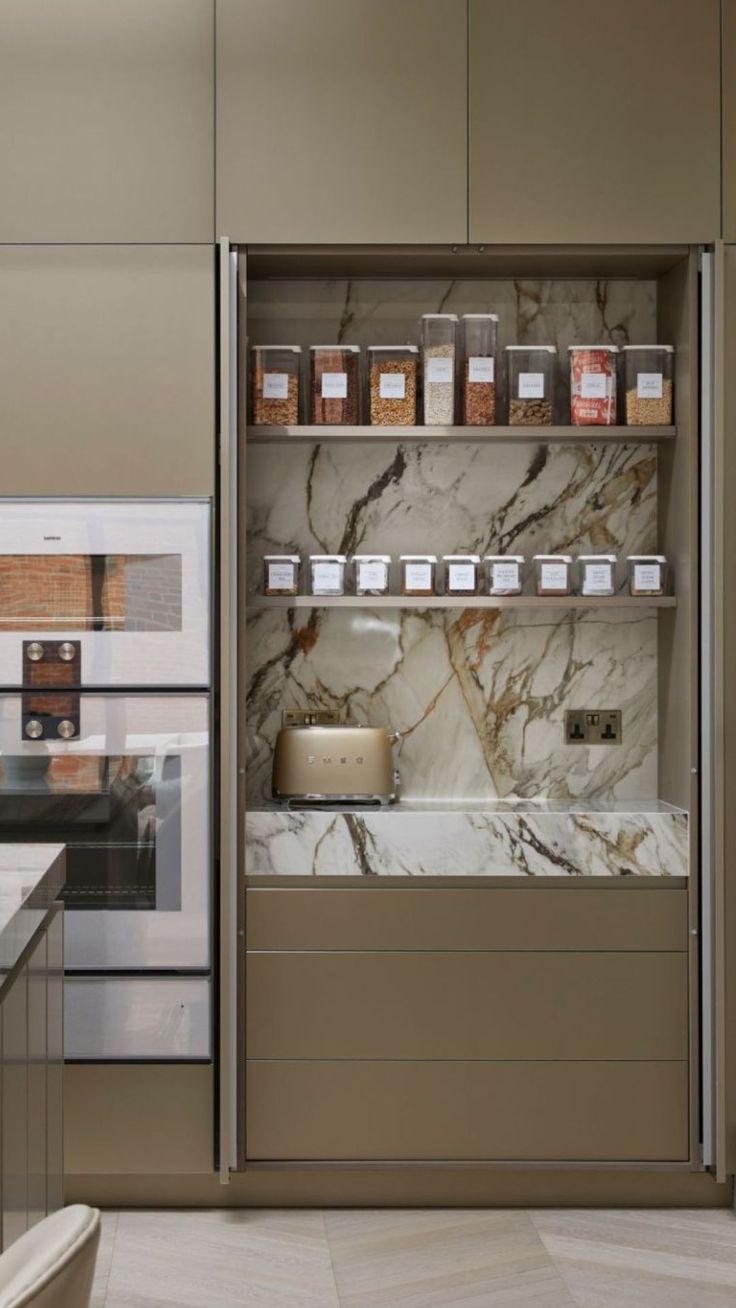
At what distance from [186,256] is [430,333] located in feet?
2.05

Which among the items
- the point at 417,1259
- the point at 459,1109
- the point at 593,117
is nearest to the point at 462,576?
the point at 593,117

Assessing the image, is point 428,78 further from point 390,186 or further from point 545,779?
point 545,779

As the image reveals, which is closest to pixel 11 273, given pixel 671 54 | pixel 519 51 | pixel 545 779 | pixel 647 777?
pixel 519 51

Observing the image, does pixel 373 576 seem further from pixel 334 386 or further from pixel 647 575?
→ pixel 647 575

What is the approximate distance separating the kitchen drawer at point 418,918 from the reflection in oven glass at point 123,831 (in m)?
0.22

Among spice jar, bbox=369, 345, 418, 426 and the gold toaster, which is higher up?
spice jar, bbox=369, 345, 418, 426

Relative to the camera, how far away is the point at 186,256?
9.02ft

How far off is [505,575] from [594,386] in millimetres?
519

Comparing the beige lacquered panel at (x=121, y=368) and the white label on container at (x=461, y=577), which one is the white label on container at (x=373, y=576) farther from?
the beige lacquered panel at (x=121, y=368)

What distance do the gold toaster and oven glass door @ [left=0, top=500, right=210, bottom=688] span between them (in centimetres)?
33

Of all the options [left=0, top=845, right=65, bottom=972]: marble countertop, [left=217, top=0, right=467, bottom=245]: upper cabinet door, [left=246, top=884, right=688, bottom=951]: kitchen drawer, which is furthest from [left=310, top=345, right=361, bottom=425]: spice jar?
[left=0, top=845, right=65, bottom=972]: marble countertop

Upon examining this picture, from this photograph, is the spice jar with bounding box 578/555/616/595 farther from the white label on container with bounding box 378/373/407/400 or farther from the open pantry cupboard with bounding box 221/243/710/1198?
the white label on container with bounding box 378/373/407/400

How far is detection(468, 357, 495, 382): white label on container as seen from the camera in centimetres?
294

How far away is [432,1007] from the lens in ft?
9.27
